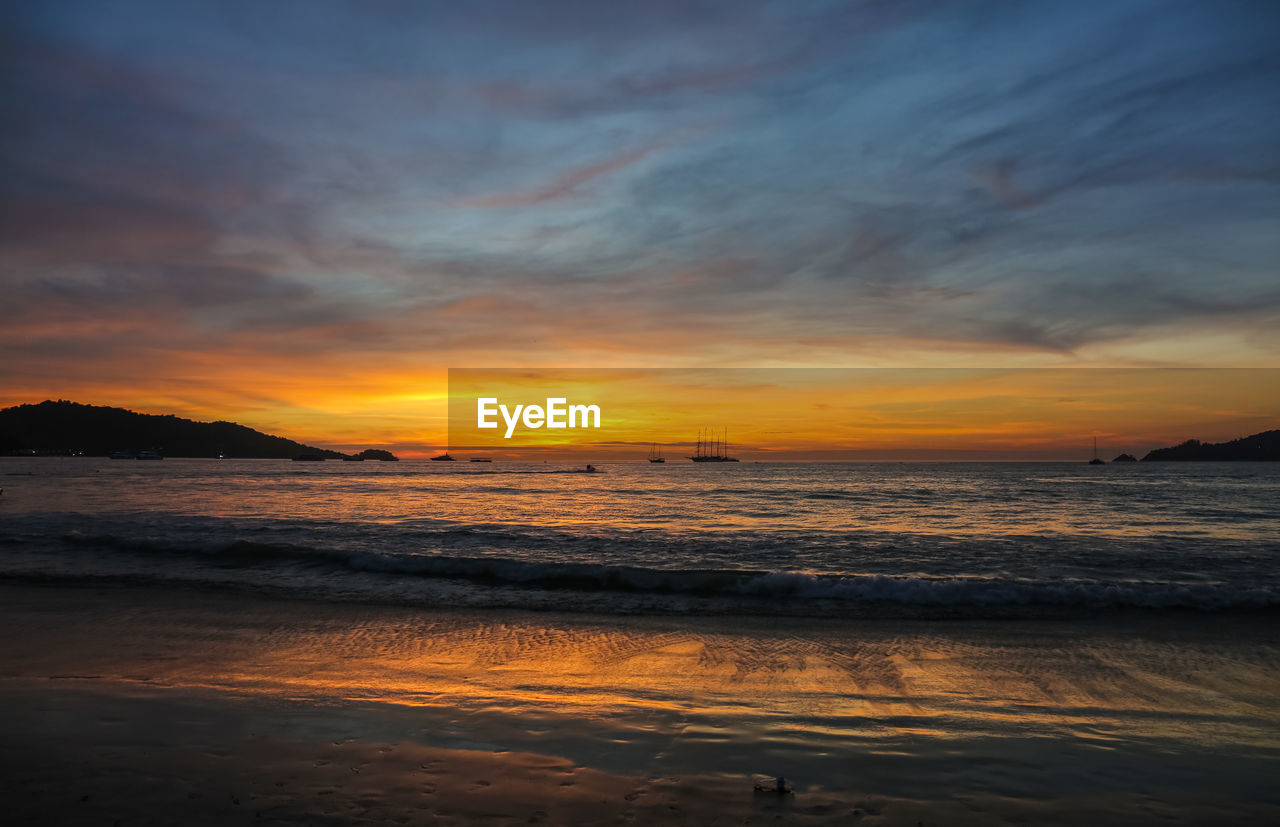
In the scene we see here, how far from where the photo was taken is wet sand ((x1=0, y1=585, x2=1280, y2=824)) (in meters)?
4.59

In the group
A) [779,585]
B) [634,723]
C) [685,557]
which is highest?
[634,723]

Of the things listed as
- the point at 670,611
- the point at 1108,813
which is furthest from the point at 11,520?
the point at 1108,813

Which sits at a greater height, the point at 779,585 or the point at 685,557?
the point at 779,585

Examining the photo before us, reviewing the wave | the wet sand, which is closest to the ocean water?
the wave

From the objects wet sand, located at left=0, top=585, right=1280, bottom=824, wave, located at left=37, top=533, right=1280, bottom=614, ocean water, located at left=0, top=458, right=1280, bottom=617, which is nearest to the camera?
wet sand, located at left=0, top=585, right=1280, bottom=824

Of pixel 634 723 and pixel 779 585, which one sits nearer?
pixel 634 723

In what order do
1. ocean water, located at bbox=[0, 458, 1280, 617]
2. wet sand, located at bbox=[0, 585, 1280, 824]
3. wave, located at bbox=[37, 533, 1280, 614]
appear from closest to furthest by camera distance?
wet sand, located at bbox=[0, 585, 1280, 824]
wave, located at bbox=[37, 533, 1280, 614]
ocean water, located at bbox=[0, 458, 1280, 617]

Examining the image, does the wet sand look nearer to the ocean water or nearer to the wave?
the wave

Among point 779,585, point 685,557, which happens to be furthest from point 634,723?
point 685,557

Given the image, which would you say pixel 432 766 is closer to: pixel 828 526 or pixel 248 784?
pixel 248 784

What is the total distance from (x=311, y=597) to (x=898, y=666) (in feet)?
36.2

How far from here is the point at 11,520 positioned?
81.4 ft

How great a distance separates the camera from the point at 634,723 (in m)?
6.18

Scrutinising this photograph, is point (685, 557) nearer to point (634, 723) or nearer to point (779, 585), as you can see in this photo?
point (779, 585)
